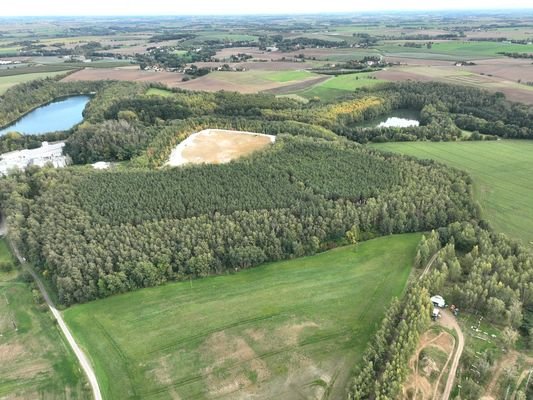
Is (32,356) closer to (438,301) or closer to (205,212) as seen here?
(205,212)

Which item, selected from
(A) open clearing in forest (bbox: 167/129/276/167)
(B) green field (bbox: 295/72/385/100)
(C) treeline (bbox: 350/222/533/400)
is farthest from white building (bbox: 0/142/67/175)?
(B) green field (bbox: 295/72/385/100)

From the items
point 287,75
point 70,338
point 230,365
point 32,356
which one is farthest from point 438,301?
point 287,75

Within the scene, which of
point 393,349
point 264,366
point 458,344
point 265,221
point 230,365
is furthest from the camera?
point 265,221

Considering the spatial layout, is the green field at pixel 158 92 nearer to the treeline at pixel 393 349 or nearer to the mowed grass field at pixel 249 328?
the mowed grass field at pixel 249 328

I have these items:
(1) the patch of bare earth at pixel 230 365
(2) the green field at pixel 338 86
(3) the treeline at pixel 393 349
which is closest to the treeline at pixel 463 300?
(3) the treeline at pixel 393 349

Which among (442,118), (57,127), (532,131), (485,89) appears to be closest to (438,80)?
(485,89)

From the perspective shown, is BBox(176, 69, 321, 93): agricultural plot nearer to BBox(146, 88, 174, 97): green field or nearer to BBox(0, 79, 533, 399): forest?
BBox(146, 88, 174, 97): green field

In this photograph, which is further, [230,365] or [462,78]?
[462,78]
